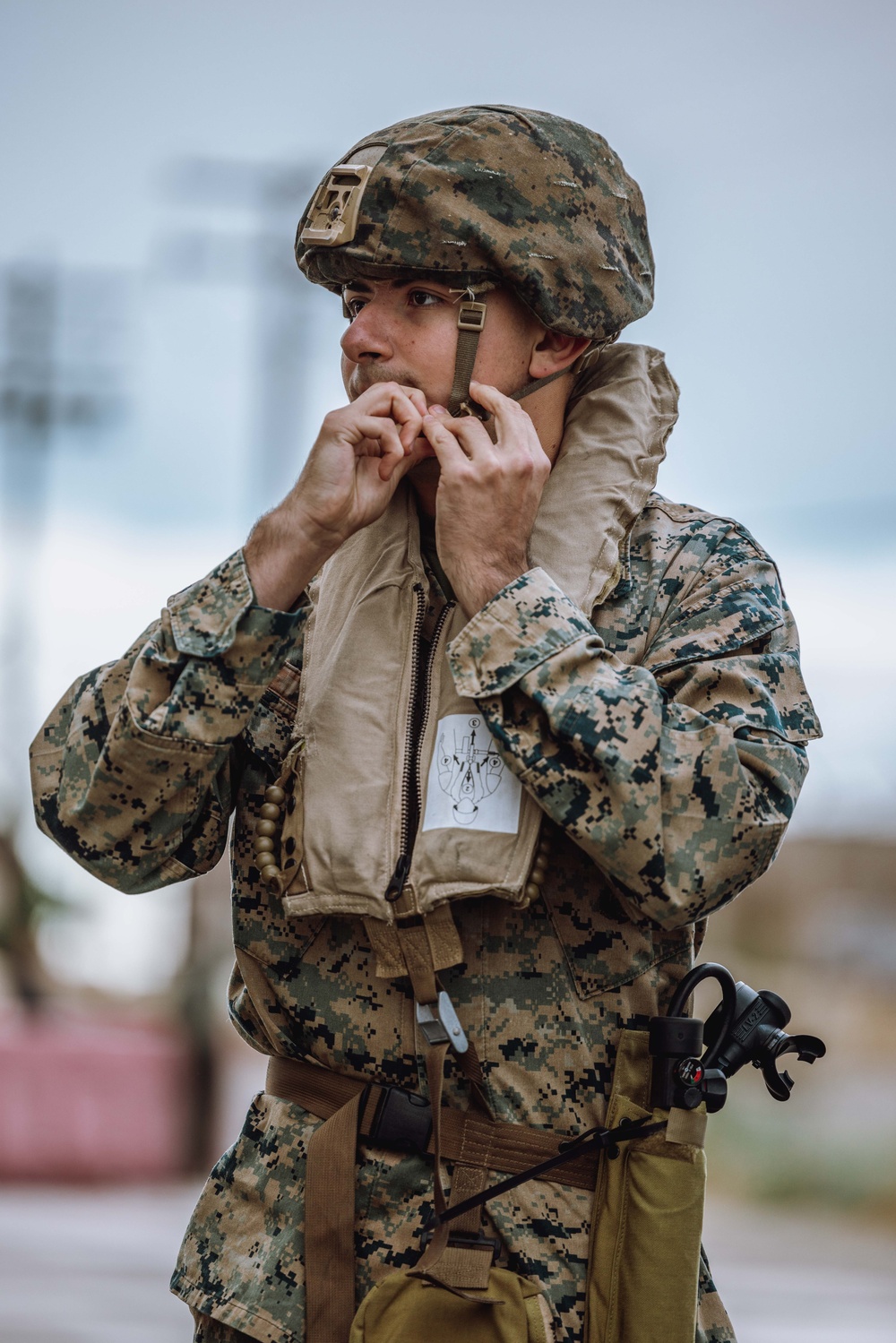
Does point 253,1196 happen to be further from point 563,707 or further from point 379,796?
point 563,707

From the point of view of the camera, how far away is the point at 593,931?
2.58 metres

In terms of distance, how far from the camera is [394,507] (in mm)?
2854

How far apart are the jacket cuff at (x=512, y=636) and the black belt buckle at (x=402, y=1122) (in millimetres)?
642

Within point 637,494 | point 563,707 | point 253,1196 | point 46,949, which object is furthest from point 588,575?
point 46,949

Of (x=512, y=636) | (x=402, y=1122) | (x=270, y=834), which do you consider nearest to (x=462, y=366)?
(x=512, y=636)

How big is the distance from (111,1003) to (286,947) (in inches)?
1009

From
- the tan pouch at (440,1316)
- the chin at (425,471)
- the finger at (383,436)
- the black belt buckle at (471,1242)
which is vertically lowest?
the tan pouch at (440,1316)

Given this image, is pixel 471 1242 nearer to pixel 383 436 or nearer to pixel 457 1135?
pixel 457 1135

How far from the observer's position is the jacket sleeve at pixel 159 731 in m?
2.47

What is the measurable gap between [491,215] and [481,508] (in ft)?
1.63

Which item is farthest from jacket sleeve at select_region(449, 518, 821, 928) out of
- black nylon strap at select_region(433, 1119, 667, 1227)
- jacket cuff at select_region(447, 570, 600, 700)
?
black nylon strap at select_region(433, 1119, 667, 1227)

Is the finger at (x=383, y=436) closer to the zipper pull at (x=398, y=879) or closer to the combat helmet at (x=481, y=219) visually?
the combat helmet at (x=481, y=219)

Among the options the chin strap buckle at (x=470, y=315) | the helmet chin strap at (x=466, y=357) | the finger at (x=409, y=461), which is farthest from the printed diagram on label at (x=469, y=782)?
the chin strap buckle at (x=470, y=315)

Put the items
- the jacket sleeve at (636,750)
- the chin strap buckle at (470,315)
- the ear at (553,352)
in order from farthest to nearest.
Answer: the ear at (553,352)
the chin strap buckle at (470,315)
the jacket sleeve at (636,750)
